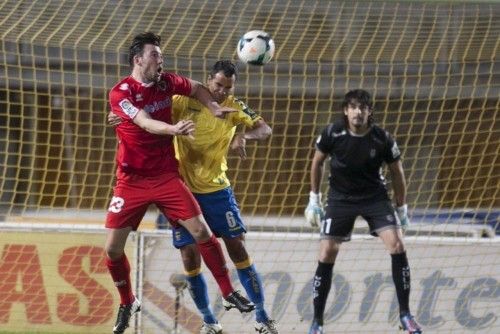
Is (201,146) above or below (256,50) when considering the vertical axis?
below

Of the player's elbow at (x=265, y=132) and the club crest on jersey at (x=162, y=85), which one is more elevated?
the club crest on jersey at (x=162, y=85)

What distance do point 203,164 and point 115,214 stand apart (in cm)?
80

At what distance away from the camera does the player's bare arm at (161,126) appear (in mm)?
8039

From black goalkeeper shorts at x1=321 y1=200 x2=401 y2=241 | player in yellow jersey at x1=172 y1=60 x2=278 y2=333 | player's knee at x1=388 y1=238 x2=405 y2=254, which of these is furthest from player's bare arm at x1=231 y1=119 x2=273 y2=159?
player's knee at x1=388 y1=238 x2=405 y2=254

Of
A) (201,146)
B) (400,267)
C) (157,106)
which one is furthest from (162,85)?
(400,267)

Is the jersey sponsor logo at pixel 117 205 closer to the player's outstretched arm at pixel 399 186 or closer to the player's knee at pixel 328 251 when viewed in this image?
the player's knee at pixel 328 251

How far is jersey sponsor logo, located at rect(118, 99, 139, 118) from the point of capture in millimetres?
8492

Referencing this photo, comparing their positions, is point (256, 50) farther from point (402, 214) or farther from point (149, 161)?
point (402, 214)

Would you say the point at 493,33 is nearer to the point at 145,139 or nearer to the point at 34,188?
the point at 145,139

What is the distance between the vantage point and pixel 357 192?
368 inches

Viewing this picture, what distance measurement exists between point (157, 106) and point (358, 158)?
60.4 inches

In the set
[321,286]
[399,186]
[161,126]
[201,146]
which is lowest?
[321,286]

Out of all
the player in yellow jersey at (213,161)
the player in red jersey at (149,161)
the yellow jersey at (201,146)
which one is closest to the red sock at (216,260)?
the player in red jersey at (149,161)

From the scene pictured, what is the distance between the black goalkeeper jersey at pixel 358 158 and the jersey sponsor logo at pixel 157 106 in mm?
1226
